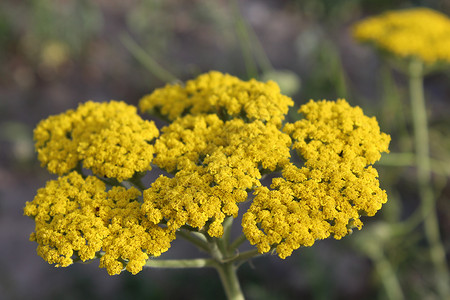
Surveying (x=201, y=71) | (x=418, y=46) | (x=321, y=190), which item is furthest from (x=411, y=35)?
(x=201, y=71)

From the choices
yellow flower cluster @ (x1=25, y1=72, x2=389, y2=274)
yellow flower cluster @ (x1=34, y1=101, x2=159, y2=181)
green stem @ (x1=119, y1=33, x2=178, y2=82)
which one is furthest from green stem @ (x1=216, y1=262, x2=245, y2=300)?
green stem @ (x1=119, y1=33, x2=178, y2=82)

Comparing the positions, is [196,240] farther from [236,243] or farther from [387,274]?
[387,274]

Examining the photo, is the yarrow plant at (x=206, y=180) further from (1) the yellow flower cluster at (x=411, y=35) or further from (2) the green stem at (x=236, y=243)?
(1) the yellow flower cluster at (x=411, y=35)

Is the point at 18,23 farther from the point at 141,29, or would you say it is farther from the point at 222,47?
the point at 222,47

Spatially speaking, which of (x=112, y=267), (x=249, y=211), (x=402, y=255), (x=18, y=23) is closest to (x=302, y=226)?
(x=249, y=211)

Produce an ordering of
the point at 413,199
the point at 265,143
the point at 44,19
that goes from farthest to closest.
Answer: the point at 44,19 → the point at 413,199 → the point at 265,143

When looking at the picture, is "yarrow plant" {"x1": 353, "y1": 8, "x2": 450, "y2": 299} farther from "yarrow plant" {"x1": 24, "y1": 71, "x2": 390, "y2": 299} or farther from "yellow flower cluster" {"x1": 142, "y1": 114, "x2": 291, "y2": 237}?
"yellow flower cluster" {"x1": 142, "y1": 114, "x2": 291, "y2": 237}
